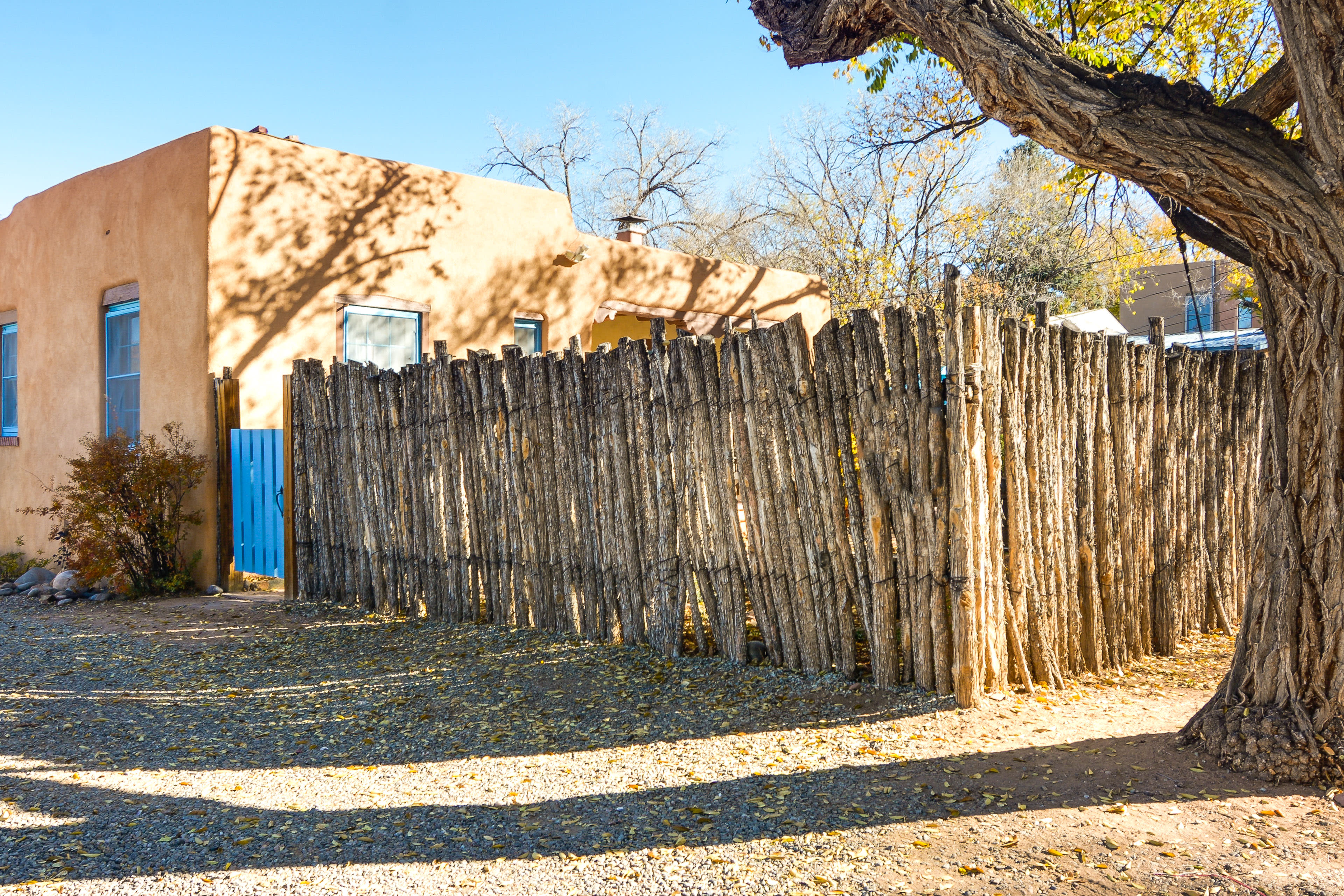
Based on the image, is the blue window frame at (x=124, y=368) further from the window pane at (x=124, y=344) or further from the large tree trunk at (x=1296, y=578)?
the large tree trunk at (x=1296, y=578)

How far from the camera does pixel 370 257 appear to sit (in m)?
9.18

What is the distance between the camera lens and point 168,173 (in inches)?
333

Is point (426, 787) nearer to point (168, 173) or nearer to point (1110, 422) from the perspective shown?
point (1110, 422)

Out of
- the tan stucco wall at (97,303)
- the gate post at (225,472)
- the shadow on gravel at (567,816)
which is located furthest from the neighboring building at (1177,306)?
the shadow on gravel at (567,816)

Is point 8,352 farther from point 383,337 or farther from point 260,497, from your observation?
point 260,497

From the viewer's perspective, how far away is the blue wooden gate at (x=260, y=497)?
808 cm

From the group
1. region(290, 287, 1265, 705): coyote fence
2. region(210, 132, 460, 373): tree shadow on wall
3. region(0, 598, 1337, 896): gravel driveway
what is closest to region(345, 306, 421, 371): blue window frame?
region(210, 132, 460, 373): tree shadow on wall

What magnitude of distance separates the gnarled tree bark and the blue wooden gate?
6.44 meters

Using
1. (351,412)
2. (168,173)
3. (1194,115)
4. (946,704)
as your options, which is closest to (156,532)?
(351,412)

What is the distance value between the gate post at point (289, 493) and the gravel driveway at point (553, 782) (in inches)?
75.7

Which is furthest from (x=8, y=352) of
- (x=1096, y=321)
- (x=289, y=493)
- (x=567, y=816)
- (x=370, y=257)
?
(x=1096, y=321)

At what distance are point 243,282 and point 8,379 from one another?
518cm

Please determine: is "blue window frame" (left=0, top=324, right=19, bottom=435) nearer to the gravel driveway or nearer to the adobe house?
the adobe house

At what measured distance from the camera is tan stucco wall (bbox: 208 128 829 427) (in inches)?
325
